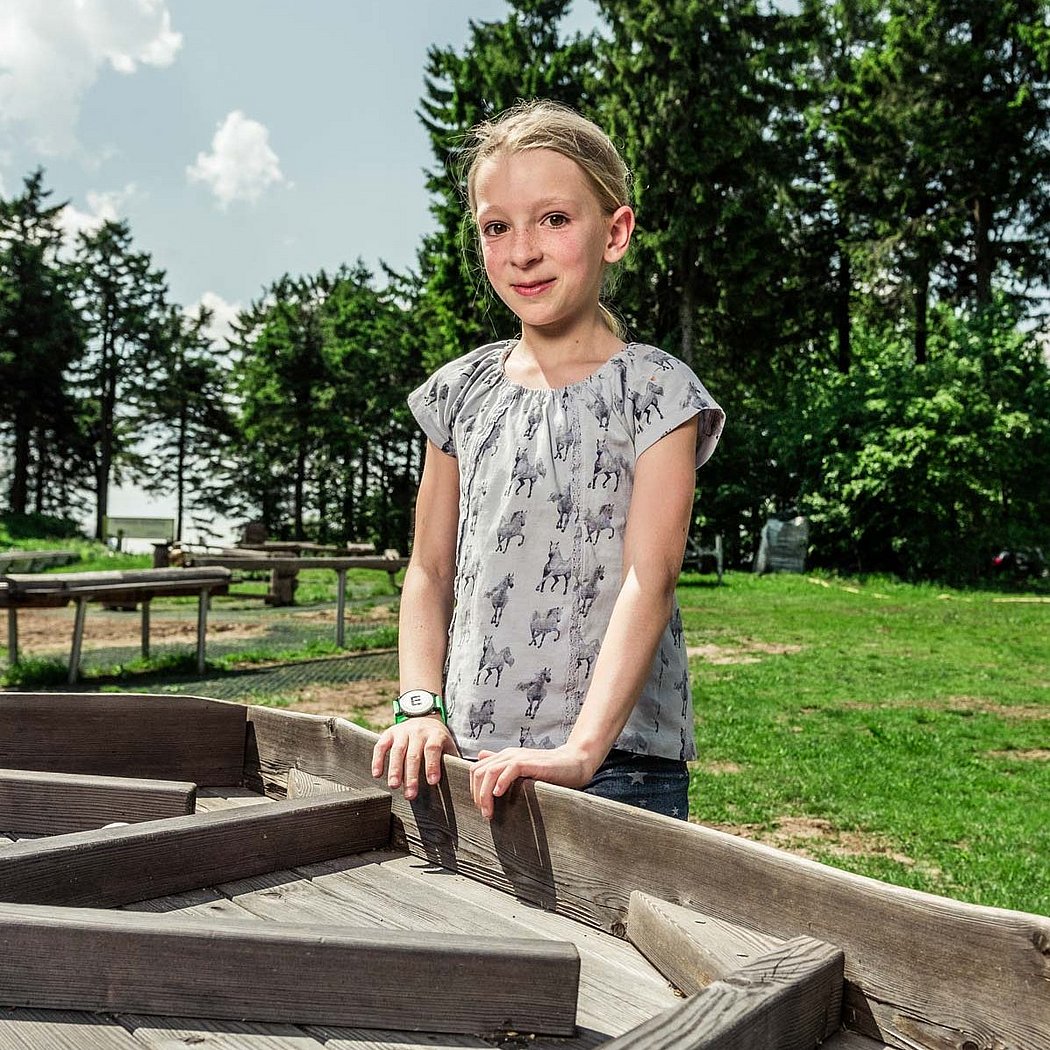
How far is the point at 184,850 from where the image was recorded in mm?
1626

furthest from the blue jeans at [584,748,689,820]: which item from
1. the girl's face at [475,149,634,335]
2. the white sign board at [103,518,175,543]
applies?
the white sign board at [103,518,175,543]

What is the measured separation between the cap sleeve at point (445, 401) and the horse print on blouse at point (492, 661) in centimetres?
42

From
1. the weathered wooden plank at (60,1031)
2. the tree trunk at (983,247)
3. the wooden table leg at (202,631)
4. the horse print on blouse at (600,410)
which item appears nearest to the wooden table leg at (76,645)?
the wooden table leg at (202,631)

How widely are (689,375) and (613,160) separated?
401 millimetres

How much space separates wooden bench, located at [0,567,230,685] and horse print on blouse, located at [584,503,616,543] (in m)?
7.87

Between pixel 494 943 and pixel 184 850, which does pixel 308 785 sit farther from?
pixel 494 943

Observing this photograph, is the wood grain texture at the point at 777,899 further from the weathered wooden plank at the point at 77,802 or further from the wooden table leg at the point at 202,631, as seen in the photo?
the wooden table leg at the point at 202,631

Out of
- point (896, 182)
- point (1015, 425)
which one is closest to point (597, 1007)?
point (1015, 425)

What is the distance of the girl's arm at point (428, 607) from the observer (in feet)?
5.92

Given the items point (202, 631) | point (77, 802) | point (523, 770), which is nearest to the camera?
point (523, 770)

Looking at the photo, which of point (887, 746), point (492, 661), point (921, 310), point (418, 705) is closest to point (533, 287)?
point (492, 661)

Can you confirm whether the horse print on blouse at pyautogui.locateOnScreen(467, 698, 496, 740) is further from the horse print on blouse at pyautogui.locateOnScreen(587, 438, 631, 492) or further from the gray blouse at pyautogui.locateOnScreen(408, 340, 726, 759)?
the horse print on blouse at pyautogui.locateOnScreen(587, 438, 631, 492)

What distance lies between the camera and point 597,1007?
1.29m

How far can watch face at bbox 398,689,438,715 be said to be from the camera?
1866 millimetres
